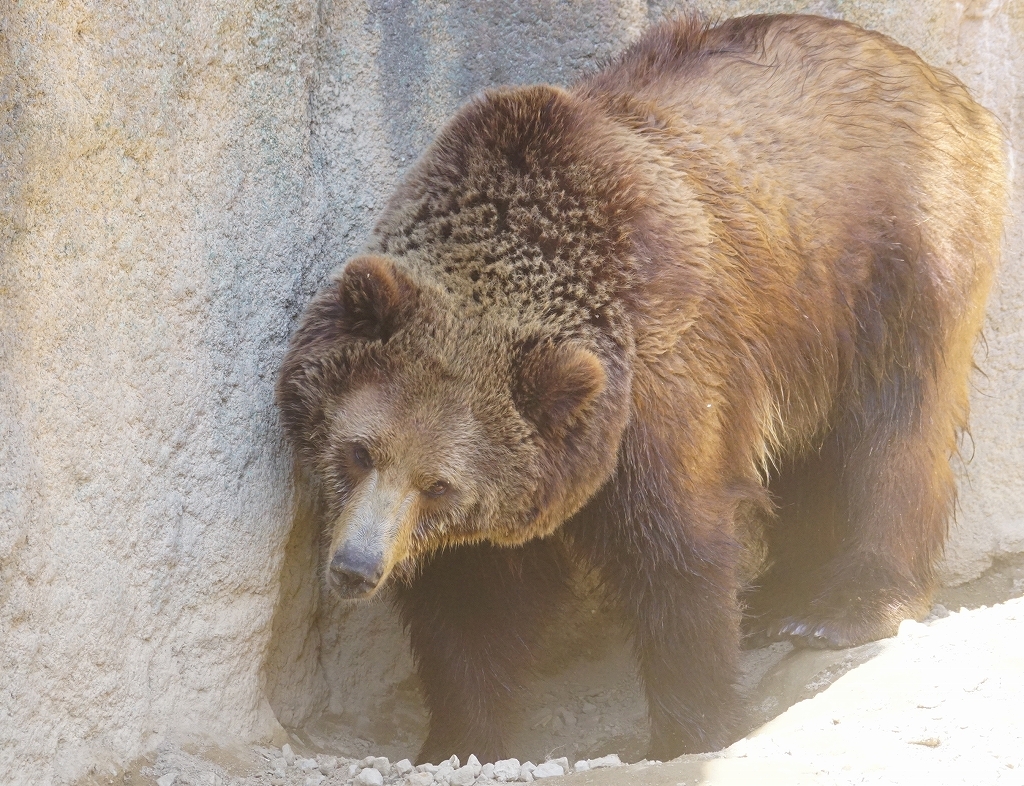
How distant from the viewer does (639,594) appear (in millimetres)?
4949

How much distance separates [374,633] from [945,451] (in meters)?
3.16

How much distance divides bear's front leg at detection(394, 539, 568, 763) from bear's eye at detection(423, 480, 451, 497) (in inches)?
31.9

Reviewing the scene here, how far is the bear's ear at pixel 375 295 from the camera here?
4414 millimetres

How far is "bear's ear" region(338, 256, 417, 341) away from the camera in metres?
4.41

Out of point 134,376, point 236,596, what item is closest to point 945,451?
point 236,596

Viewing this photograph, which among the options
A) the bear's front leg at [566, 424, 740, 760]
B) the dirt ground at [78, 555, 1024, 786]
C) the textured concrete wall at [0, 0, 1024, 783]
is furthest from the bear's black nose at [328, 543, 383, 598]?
the bear's front leg at [566, 424, 740, 760]

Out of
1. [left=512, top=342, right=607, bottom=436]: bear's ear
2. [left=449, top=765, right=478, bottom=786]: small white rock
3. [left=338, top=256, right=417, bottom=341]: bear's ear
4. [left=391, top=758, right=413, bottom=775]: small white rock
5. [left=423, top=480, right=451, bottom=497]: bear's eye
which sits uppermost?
[left=338, top=256, right=417, bottom=341]: bear's ear

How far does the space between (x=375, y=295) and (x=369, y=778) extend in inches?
73.4

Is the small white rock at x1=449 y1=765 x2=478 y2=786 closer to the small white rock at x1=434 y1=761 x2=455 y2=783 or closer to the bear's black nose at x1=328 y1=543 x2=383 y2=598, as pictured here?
the small white rock at x1=434 y1=761 x2=455 y2=783

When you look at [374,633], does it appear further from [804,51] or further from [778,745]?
[804,51]

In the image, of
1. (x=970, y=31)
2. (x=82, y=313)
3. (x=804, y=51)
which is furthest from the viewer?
(x=970, y=31)

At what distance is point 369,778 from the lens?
4.54m

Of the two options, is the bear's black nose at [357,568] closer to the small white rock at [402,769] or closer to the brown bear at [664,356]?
the brown bear at [664,356]

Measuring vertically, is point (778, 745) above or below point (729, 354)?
below
